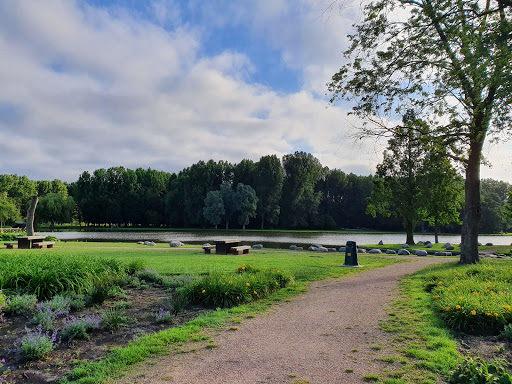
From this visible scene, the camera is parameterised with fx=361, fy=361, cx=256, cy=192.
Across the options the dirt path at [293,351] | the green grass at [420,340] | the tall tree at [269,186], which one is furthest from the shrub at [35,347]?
the tall tree at [269,186]

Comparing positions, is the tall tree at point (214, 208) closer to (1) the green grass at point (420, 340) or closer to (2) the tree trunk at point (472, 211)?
(2) the tree trunk at point (472, 211)

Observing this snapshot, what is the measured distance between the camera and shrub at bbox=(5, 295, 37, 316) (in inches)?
225

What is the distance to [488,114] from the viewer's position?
1038 cm

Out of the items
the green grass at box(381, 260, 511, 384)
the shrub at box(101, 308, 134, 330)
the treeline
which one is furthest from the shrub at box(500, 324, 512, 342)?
the treeline

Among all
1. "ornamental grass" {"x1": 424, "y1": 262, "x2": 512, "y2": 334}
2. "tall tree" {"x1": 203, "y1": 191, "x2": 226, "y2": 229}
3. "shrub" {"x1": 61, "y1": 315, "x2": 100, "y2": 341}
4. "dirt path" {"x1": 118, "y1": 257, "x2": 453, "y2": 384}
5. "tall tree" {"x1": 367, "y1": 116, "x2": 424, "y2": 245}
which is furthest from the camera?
"tall tree" {"x1": 203, "y1": 191, "x2": 226, "y2": 229}

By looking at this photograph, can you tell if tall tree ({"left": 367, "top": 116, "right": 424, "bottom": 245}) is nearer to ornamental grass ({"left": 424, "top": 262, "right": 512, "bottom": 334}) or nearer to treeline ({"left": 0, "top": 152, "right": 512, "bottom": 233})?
ornamental grass ({"left": 424, "top": 262, "right": 512, "bottom": 334})

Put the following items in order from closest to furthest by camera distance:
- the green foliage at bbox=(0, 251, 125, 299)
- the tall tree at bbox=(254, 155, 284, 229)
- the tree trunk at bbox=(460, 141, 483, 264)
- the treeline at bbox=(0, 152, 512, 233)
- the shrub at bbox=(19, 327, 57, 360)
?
the shrub at bbox=(19, 327, 57, 360)
the green foliage at bbox=(0, 251, 125, 299)
the tree trunk at bbox=(460, 141, 483, 264)
the treeline at bbox=(0, 152, 512, 233)
the tall tree at bbox=(254, 155, 284, 229)

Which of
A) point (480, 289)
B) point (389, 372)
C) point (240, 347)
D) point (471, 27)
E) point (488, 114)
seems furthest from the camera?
point (488, 114)

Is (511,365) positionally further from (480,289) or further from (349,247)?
(349,247)

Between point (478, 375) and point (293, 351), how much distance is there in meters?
2.03

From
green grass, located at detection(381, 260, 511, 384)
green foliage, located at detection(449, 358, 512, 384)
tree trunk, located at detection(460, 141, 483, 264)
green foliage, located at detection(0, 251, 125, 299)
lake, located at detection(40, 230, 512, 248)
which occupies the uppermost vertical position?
tree trunk, located at detection(460, 141, 483, 264)

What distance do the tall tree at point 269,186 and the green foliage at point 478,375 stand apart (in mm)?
63050

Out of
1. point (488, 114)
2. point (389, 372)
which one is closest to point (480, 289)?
point (389, 372)

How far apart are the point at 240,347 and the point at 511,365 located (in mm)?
3216
